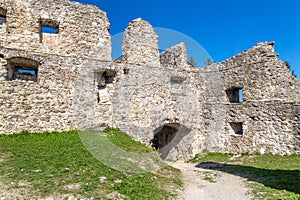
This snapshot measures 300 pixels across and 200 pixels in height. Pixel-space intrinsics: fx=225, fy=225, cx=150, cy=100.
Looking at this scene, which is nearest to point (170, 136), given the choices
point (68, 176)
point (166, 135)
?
point (166, 135)

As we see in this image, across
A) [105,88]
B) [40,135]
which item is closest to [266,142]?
[105,88]

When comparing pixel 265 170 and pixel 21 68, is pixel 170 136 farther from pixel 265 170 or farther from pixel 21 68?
pixel 21 68

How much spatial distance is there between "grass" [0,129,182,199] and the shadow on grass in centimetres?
238

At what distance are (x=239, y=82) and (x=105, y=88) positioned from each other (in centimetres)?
680

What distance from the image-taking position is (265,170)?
7535 mm

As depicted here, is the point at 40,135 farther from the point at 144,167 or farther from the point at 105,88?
A: the point at 144,167

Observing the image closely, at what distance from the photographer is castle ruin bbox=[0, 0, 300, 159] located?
897 cm

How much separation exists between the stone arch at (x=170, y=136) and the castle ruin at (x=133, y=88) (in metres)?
0.06

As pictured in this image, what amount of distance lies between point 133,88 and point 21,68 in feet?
16.4

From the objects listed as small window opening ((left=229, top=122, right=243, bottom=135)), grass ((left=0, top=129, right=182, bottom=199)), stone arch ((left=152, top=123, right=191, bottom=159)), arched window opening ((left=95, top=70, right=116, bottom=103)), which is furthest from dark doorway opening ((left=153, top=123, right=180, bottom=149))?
grass ((left=0, top=129, right=182, bottom=199))

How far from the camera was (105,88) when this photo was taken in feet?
34.4

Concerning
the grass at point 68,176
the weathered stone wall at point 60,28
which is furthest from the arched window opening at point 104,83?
the grass at point 68,176

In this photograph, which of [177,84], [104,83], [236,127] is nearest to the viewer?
[104,83]

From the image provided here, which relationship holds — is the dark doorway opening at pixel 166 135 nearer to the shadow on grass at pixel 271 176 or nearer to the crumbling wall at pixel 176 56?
the crumbling wall at pixel 176 56
